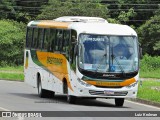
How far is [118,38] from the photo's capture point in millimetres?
25172

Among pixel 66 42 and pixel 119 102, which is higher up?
pixel 66 42

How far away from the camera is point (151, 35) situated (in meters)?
81.0

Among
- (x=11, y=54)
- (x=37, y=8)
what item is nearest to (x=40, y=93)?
(x=11, y=54)

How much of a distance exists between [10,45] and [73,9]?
31.1 feet

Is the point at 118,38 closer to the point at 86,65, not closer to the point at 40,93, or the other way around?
the point at 86,65

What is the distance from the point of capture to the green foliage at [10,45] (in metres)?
77.8

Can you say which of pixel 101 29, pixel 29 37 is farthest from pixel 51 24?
pixel 101 29

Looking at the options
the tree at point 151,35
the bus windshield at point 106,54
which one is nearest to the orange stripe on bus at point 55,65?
the bus windshield at point 106,54

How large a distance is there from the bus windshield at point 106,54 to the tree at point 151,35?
53.9 m

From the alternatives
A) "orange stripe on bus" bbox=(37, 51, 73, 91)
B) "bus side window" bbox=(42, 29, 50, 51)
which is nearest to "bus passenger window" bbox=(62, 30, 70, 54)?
"orange stripe on bus" bbox=(37, 51, 73, 91)

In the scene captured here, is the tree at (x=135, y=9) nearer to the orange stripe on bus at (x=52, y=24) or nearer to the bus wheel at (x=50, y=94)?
the orange stripe on bus at (x=52, y=24)

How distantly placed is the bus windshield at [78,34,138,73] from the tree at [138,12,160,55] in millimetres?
53861

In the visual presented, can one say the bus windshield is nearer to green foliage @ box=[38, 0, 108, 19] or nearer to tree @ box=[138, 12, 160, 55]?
tree @ box=[138, 12, 160, 55]

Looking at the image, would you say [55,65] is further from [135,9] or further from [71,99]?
[135,9]
